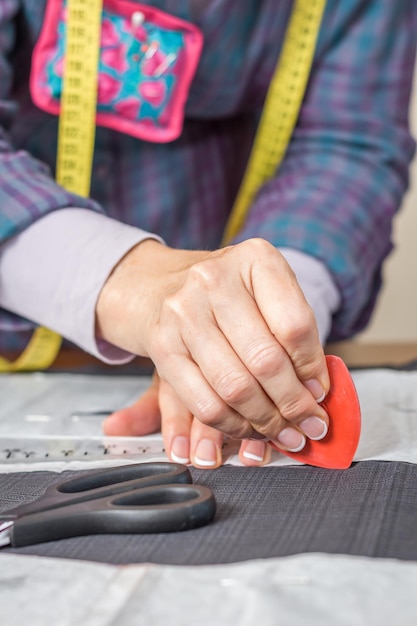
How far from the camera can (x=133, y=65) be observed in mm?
1076

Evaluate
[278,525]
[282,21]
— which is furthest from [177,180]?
[278,525]

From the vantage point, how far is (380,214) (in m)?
1.18

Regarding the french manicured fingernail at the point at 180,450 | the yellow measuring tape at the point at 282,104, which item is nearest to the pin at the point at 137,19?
the yellow measuring tape at the point at 282,104

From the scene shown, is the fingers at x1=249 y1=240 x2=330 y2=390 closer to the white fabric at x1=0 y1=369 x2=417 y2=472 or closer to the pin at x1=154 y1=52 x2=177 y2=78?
the white fabric at x1=0 y1=369 x2=417 y2=472

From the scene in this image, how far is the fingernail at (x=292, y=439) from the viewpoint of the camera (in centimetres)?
67

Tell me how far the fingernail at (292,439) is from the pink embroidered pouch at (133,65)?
562mm

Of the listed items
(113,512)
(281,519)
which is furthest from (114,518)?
(281,519)

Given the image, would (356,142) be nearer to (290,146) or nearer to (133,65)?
(290,146)

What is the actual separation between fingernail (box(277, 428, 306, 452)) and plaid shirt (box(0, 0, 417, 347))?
41 cm

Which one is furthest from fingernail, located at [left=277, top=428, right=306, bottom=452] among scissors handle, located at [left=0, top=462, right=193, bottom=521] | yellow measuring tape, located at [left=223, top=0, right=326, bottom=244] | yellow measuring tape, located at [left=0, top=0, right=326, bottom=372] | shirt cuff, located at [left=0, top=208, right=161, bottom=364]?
yellow measuring tape, located at [left=223, top=0, right=326, bottom=244]

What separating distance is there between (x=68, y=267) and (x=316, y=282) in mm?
319

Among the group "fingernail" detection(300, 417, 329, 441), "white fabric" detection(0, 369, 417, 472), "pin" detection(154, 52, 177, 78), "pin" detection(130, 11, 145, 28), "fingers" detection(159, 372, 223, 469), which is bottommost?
"white fabric" detection(0, 369, 417, 472)

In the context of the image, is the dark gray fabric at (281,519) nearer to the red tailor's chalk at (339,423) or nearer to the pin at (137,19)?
the red tailor's chalk at (339,423)

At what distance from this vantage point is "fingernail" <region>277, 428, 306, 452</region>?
0.67m
